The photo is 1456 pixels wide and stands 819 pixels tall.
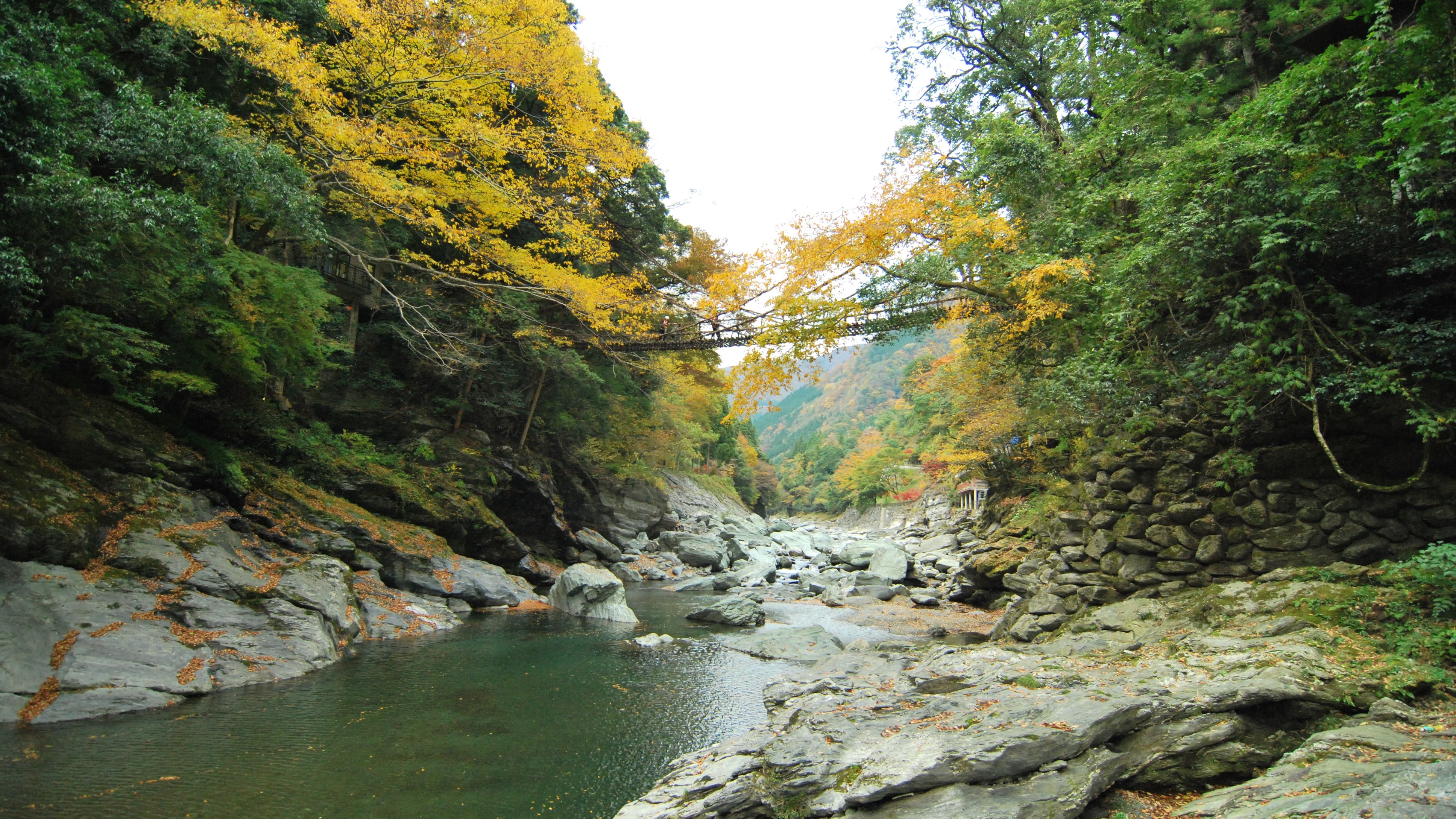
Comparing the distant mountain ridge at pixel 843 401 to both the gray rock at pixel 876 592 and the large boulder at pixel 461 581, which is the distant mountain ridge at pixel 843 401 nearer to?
the gray rock at pixel 876 592

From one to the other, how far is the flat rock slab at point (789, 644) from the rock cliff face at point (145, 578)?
475 cm

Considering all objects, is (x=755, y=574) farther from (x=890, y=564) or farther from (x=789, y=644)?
(x=789, y=644)

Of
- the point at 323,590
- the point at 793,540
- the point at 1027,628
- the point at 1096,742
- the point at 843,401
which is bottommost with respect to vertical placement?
the point at 793,540

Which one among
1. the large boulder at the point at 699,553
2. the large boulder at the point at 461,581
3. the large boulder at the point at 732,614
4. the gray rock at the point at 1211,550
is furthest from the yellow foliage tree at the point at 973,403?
the large boulder at the point at 461,581

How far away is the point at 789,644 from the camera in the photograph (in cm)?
937

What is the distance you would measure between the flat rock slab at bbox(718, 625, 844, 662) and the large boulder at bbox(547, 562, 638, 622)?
240 centimetres

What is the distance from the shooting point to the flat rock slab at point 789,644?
894 cm

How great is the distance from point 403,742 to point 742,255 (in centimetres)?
746

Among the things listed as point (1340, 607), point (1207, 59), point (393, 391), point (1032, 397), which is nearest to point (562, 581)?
point (393, 391)

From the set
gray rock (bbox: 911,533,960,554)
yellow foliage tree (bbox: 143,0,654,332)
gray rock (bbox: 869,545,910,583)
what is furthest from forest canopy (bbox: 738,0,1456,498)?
gray rock (bbox: 911,533,960,554)

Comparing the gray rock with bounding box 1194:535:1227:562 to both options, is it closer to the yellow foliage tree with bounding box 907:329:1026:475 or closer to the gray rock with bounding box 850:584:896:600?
the yellow foliage tree with bounding box 907:329:1026:475

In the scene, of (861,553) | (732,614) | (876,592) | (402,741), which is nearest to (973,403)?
(876,592)

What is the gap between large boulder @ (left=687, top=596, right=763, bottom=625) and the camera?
37.1 feet

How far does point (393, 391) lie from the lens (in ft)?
50.6
